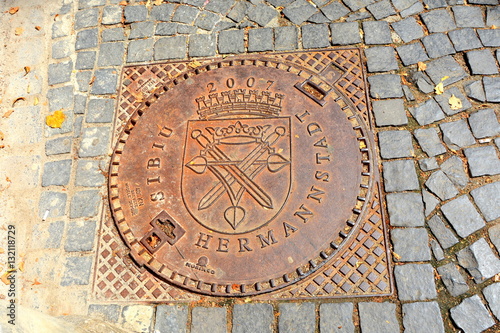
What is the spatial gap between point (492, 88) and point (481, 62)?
0.86ft

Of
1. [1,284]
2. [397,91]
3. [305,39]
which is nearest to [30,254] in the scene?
[1,284]

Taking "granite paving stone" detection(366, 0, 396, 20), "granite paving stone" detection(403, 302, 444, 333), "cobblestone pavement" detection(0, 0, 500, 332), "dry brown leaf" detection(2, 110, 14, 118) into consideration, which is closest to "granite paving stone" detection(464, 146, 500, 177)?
"cobblestone pavement" detection(0, 0, 500, 332)

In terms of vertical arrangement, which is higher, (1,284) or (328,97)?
(328,97)

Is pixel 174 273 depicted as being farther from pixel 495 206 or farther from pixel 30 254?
pixel 495 206

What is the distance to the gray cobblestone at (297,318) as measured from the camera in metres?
2.70

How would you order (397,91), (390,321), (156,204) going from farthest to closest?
(397,91)
(156,204)
(390,321)

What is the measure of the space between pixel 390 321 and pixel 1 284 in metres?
2.73

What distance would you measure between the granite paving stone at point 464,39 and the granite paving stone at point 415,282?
1907mm

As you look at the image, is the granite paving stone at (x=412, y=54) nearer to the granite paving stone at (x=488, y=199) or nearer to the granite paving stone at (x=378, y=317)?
the granite paving stone at (x=488, y=199)

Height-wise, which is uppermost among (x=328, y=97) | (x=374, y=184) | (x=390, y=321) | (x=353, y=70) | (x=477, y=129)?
(x=353, y=70)

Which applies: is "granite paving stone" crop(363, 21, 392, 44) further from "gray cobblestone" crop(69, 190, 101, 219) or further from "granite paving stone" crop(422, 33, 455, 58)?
"gray cobblestone" crop(69, 190, 101, 219)

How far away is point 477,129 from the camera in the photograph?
10.4 feet

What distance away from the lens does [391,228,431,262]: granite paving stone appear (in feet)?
9.21

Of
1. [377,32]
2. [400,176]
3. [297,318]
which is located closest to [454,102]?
[400,176]
